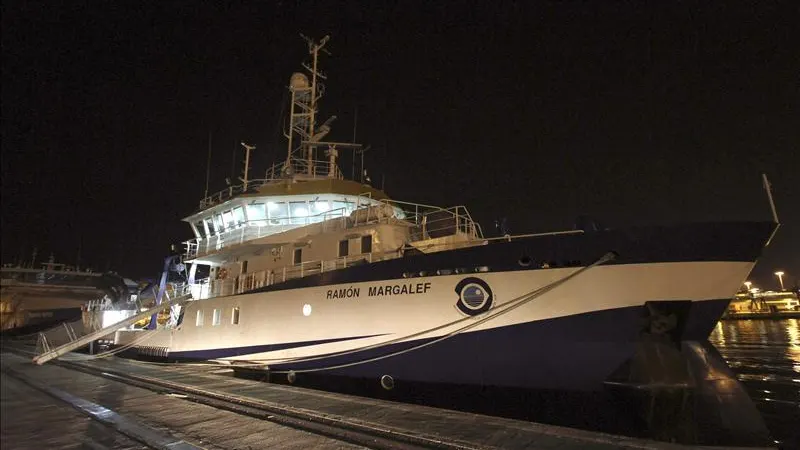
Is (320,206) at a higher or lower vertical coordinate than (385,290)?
higher

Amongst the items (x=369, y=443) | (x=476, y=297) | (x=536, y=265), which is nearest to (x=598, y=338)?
(x=536, y=265)

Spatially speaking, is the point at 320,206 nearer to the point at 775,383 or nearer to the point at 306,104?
the point at 306,104

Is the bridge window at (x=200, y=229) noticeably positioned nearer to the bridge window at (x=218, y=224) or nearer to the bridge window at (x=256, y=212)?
the bridge window at (x=218, y=224)

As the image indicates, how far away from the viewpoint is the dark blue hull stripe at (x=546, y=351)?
22.6 feet

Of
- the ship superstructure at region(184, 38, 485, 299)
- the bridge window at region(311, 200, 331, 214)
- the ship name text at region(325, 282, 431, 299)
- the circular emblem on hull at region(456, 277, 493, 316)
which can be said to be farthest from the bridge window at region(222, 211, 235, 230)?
the circular emblem on hull at region(456, 277, 493, 316)

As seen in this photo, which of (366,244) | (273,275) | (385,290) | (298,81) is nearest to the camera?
(385,290)

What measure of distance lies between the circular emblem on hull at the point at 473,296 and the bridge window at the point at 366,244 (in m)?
3.38

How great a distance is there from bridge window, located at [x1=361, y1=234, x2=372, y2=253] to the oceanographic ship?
3cm

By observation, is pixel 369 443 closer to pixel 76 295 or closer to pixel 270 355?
pixel 270 355

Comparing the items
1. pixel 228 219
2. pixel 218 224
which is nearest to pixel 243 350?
pixel 228 219

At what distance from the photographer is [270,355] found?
11234 mm

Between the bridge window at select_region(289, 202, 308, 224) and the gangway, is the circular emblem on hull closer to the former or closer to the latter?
the bridge window at select_region(289, 202, 308, 224)

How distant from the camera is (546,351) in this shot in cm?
738

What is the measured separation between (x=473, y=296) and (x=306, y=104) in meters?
13.8
